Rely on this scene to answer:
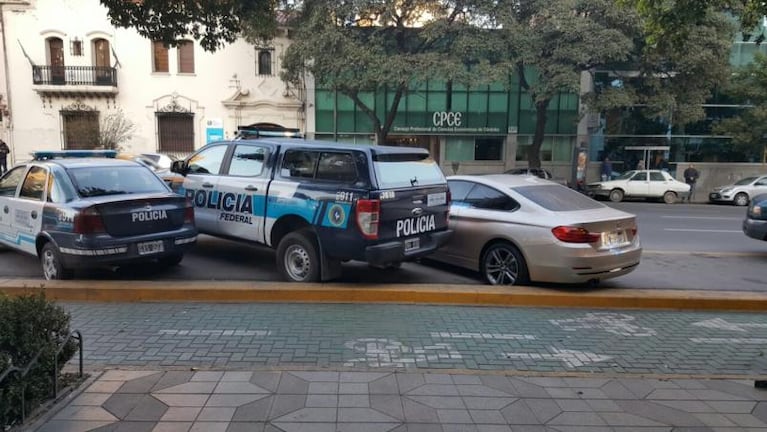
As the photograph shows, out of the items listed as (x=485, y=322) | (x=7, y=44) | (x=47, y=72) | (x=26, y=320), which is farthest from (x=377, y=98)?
(x=26, y=320)

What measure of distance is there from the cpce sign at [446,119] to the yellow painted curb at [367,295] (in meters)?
25.0

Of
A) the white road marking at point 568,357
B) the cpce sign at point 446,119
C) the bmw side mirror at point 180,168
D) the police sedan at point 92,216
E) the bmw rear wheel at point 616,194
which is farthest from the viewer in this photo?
the cpce sign at point 446,119

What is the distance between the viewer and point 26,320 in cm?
347

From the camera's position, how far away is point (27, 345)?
11.2 feet

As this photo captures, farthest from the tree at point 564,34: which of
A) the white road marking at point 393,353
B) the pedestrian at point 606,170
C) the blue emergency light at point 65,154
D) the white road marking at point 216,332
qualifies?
the white road marking at point 216,332

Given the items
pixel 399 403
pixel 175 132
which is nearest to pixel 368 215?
pixel 399 403

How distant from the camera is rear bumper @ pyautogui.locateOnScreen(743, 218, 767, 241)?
9.85 metres

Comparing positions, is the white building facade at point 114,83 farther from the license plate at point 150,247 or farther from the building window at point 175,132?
the license plate at point 150,247

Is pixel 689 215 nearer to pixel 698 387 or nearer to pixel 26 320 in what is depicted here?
pixel 698 387

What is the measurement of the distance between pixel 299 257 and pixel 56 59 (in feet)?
93.3

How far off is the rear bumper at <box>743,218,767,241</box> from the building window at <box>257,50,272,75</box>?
24.4 m

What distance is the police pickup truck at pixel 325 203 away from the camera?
6281 mm

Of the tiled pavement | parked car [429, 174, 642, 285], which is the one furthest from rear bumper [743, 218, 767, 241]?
the tiled pavement

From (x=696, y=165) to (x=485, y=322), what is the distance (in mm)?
28471
